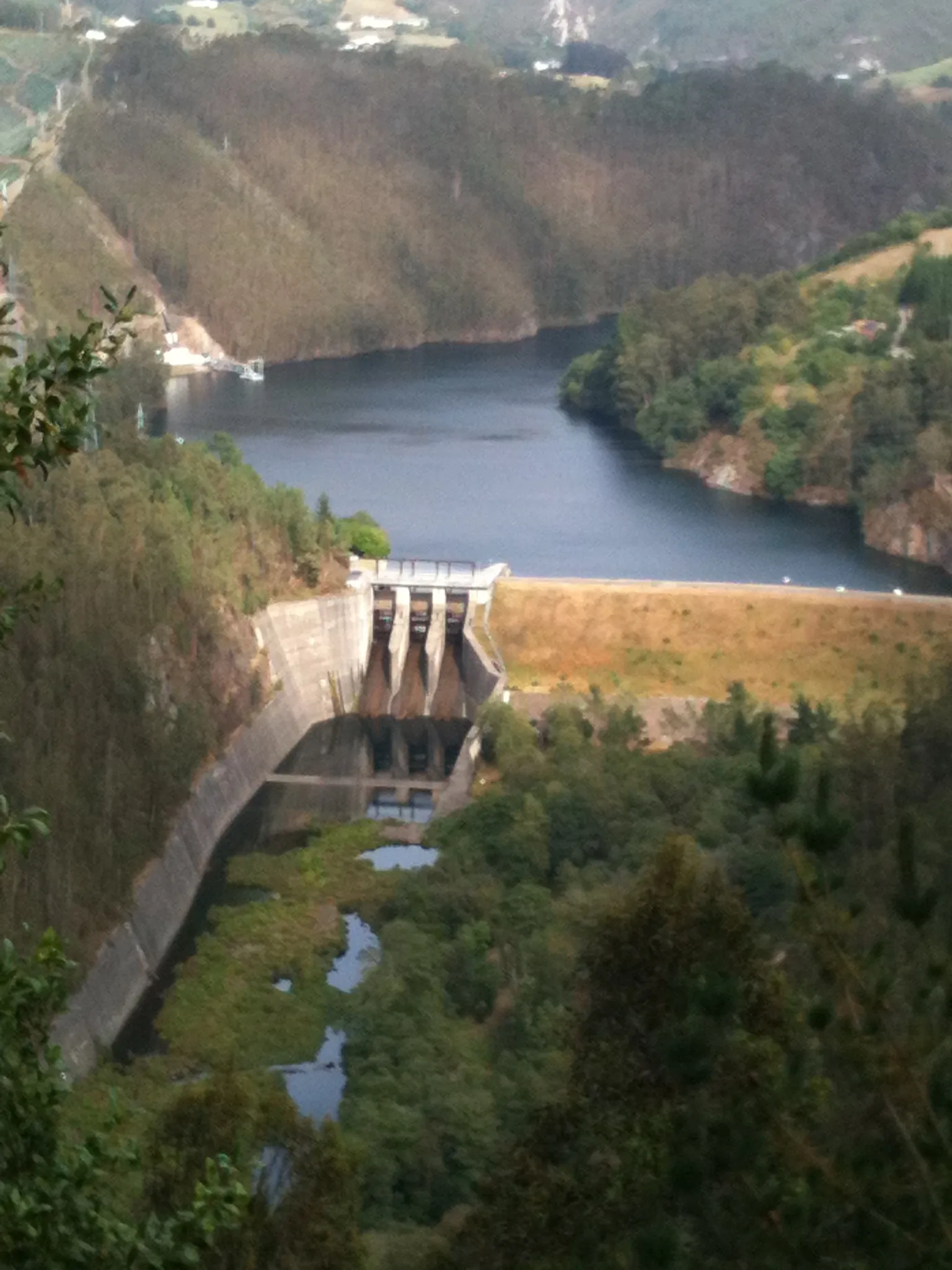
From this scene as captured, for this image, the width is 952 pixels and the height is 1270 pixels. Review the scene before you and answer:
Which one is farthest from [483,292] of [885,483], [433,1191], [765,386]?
[433,1191]

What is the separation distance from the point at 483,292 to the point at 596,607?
6040cm

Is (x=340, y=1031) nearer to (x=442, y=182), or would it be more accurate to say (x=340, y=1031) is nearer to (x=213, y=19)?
(x=442, y=182)

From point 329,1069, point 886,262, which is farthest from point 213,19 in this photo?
point 329,1069

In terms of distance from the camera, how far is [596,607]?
4441 centimetres

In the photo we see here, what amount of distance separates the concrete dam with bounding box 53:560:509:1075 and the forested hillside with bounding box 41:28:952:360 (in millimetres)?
46907

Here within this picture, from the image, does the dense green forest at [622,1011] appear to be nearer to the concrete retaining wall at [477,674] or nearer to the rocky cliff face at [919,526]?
the concrete retaining wall at [477,674]

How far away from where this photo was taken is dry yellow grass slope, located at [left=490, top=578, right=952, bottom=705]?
139 ft

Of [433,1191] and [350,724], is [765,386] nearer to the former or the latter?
[350,724]

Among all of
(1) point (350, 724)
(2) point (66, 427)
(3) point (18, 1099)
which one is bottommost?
(1) point (350, 724)

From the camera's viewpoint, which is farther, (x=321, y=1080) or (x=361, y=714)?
(x=361, y=714)

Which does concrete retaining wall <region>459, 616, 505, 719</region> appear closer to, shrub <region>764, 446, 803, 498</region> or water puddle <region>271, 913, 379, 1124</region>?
water puddle <region>271, 913, 379, 1124</region>

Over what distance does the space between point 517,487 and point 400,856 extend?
80.3 feet

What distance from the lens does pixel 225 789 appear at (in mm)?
37375

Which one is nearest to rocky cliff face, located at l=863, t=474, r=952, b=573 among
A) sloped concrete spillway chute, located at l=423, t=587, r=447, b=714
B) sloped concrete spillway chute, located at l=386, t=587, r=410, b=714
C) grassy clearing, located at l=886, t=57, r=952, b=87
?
sloped concrete spillway chute, located at l=423, t=587, r=447, b=714
